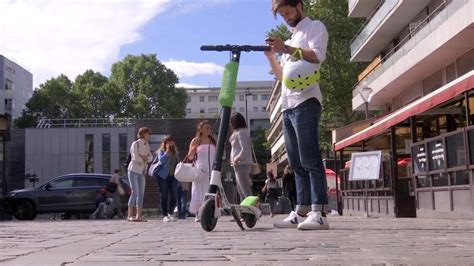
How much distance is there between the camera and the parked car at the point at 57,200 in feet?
75.3

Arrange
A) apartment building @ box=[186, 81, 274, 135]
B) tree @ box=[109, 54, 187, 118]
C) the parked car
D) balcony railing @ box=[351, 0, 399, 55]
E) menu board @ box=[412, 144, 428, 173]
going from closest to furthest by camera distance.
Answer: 1. menu board @ box=[412, 144, 428, 173]
2. the parked car
3. balcony railing @ box=[351, 0, 399, 55]
4. tree @ box=[109, 54, 187, 118]
5. apartment building @ box=[186, 81, 274, 135]

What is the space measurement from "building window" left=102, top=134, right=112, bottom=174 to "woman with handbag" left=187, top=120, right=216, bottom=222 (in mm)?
47067

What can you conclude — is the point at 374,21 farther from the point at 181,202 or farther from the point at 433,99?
the point at 433,99

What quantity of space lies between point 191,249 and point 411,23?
28265 millimetres

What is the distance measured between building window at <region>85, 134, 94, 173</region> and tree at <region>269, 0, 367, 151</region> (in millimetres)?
20967

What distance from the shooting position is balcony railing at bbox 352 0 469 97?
21.8 metres

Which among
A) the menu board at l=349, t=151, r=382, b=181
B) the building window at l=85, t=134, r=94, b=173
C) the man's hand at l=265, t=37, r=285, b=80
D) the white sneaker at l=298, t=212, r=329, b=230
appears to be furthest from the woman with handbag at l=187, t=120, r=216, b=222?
the building window at l=85, t=134, r=94, b=173

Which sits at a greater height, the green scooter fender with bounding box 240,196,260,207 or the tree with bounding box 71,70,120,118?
the tree with bounding box 71,70,120,118

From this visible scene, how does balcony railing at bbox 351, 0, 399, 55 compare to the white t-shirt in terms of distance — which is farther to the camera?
balcony railing at bbox 351, 0, 399, 55

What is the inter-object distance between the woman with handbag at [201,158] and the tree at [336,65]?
35571 millimetres

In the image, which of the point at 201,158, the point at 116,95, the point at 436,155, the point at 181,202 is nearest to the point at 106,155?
the point at 116,95

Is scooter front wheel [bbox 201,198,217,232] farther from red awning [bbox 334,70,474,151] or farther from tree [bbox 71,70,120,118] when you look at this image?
tree [bbox 71,70,120,118]

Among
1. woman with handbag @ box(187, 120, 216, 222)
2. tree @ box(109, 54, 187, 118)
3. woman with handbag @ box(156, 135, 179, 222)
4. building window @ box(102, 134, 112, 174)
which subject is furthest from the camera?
tree @ box(109, 54, 187, 118)

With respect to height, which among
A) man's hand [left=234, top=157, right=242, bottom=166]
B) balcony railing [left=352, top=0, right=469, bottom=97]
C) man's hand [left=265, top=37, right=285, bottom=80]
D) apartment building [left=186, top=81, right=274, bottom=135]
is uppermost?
apartment building [left=186, top=81, right=274, bottom=135]
